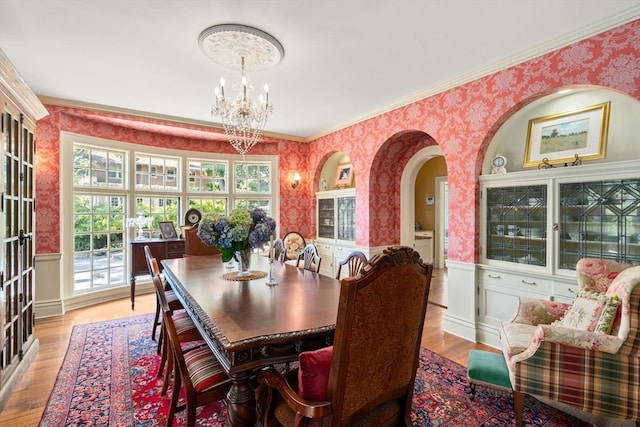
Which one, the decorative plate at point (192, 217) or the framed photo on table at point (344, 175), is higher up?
the framed photo on table at point (344, 175)

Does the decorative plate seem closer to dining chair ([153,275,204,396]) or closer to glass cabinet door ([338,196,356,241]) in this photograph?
glass cabinet door ([338,196,356,241])

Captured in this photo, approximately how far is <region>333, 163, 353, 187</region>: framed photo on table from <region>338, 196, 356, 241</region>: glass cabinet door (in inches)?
12.1

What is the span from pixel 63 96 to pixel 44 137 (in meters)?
0.57

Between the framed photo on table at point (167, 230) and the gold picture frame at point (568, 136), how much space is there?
15.4 feet

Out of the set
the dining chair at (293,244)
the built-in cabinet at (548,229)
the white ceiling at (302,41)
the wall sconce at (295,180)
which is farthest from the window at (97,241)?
the built-in cabinet at (548,229)

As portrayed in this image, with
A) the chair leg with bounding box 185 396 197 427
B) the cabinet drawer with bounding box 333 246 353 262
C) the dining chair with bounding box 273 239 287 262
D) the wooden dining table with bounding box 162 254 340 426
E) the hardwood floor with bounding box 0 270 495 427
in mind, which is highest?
the dining chair with bounding box 273 239 287 262

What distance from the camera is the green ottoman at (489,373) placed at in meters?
2.09

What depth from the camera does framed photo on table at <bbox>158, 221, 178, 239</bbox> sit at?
4794 mm

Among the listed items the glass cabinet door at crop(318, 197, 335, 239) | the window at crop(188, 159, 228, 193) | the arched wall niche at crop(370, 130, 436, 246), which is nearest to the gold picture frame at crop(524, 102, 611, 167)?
the arched wall niche at crop(370, 130, 436, 246)

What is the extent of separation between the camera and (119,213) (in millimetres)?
4840

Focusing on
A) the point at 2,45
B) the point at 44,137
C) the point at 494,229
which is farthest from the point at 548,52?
the point at 44,137

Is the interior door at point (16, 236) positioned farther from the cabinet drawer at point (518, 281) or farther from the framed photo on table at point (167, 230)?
the cabinet drawer at point (518, 281)

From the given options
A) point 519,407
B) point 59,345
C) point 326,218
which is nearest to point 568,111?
point 519,407

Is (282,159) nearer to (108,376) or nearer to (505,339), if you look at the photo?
(108,376)
